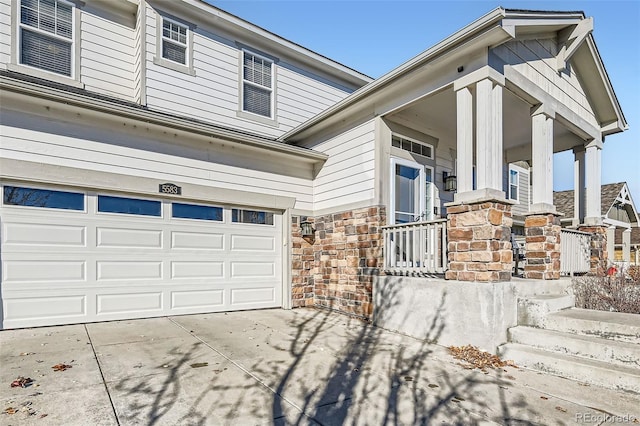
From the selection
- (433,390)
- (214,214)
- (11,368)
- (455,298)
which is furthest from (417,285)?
(11,368)

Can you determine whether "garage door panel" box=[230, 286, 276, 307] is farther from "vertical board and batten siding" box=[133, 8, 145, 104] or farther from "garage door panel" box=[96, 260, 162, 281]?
"vertical board and batten siding" box=[133, 8, 145, 104]

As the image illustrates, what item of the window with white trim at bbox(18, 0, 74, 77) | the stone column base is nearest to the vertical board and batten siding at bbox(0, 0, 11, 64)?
the window with white trim at bbox(18, 0, 74, 77)

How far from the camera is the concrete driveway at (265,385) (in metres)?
2.88

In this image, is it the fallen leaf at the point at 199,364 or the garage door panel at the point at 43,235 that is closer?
the fallen leaf at the point at 199,364

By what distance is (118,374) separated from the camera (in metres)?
3.64

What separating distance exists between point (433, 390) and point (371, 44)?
9.33 m

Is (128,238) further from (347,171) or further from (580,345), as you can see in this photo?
(580,345)

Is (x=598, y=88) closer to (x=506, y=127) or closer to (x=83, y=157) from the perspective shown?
(x=506, y=127)

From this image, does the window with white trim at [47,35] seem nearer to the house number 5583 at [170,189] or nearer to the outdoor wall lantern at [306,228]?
the house number 5583 at [170,189]

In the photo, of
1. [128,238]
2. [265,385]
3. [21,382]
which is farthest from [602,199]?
[21,382]

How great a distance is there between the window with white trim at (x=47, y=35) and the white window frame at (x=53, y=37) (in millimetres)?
17

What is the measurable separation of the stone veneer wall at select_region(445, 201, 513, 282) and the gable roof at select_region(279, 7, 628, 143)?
219 centimetres

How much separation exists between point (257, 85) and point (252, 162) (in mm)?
2647

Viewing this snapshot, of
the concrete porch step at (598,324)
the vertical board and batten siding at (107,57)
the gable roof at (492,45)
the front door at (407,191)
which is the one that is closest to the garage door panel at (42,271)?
the vertical board and batten siding at (107,57)
